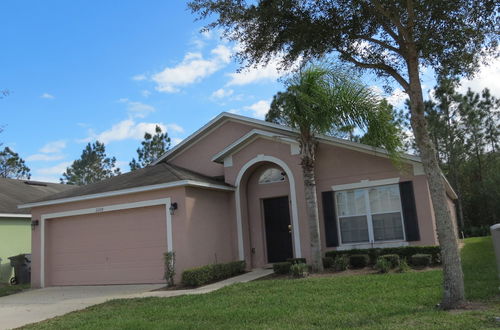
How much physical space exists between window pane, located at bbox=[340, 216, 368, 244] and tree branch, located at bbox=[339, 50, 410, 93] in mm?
6154

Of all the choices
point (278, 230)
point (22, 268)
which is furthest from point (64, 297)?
point (278, 230)

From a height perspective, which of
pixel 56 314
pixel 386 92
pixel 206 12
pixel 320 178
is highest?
pixel 206 12

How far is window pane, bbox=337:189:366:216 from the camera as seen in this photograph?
1293 centimetres

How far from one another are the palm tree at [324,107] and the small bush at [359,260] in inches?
35.7

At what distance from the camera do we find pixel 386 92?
29.4 feet

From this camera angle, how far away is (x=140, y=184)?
42.5 feet

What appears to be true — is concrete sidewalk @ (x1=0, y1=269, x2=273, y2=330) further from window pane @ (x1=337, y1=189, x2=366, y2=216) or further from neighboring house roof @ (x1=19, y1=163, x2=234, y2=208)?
window pane @ (x1=337, y1=189, x2=366, y2=216)

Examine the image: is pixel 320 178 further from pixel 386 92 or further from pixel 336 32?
pixel 336 32

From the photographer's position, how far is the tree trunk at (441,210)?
619 centimetres

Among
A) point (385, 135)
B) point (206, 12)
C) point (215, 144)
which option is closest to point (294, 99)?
point (385, 135)

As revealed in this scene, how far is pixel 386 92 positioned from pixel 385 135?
8.28 ft

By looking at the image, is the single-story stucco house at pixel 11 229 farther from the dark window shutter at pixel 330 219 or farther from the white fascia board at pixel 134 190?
the dark window shutter at pixel 330 219

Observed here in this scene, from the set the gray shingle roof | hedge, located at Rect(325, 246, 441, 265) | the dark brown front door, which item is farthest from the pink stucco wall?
hedge, located at Rect(325, 246, 441, 265)

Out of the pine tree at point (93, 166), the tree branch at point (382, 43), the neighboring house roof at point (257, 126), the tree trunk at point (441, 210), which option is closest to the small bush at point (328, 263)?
the neighboring house roof at point (257, 126)
